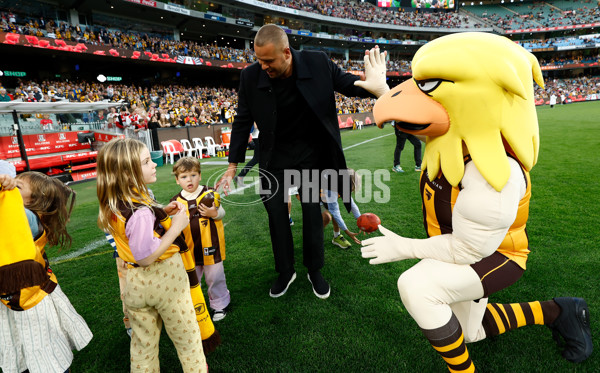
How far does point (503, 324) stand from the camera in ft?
6.25

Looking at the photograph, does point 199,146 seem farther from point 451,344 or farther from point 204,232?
point 451,344

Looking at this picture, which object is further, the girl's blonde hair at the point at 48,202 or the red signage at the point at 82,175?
the red signage at the point at 82,175

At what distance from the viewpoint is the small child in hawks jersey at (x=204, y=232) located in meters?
2.43

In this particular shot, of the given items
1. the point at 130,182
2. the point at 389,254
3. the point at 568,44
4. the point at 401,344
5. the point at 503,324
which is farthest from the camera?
the point at 568,44

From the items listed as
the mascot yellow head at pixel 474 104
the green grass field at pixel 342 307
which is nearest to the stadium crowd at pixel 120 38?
the green grass field at pixel 342 307

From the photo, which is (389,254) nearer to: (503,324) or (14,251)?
(503,324)

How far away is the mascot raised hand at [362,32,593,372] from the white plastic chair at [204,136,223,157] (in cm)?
1398

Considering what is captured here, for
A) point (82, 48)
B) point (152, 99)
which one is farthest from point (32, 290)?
point (82, 48)

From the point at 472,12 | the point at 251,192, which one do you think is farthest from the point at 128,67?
the point at 472,12

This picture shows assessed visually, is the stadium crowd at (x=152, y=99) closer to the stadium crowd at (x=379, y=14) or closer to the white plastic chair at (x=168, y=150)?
the white plastic chair at (x=168, y=150)

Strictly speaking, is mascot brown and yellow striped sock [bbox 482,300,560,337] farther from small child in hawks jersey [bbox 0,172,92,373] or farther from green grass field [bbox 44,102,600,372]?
small child in hawks jersey [bbox 0,172,92,373]

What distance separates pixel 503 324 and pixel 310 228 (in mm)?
1461

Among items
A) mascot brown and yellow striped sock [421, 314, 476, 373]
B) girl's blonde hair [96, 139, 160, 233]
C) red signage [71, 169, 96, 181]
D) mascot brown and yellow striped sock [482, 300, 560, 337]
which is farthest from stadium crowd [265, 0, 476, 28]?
mascot brown and yellow striped sock [421, 314, 476, 373]

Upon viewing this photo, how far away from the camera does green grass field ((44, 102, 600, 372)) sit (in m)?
1.92
